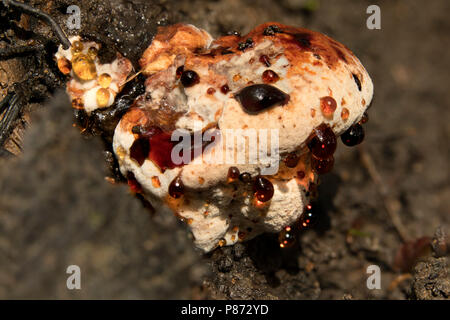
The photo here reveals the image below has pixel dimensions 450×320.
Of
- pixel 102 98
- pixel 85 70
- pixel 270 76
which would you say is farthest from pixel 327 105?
pixel 85 70

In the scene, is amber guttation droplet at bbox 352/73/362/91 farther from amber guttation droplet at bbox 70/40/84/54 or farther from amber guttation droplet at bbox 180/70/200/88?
amber guttation droplet at bbox 70/40/84/54

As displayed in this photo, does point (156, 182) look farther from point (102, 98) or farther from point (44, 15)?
point (44, 15)

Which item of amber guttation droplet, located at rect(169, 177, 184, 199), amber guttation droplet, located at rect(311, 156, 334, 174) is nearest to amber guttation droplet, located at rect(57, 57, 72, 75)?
Result: amber guttation droplet, located at rect(169, 177, 184, 199)

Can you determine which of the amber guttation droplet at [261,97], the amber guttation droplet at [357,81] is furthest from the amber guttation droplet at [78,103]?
the amber guttation droplet at [357,81]

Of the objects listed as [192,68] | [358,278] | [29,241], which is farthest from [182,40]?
[358,278]

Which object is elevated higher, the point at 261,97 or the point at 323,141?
the point at 261,97

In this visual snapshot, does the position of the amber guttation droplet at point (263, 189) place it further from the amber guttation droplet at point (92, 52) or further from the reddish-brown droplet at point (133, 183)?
the amber guttation droplet at point (92, 52)

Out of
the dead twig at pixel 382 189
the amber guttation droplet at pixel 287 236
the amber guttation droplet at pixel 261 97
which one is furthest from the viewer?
the dead twig at pixel 382 189

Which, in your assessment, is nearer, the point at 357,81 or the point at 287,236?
the point at 357,81
